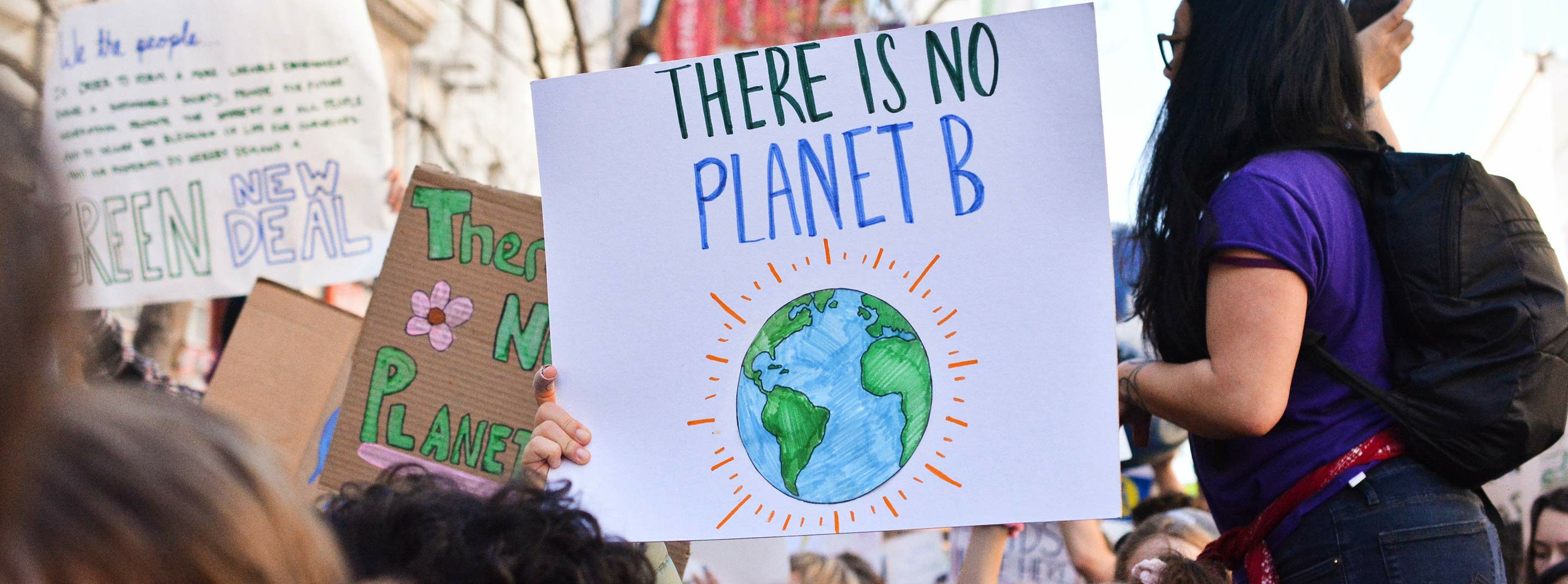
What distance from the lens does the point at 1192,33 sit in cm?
155

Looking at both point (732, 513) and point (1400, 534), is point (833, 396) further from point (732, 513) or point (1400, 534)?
point (1400, 534)

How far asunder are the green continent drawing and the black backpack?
575 mm

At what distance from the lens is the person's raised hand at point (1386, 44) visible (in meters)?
1.71

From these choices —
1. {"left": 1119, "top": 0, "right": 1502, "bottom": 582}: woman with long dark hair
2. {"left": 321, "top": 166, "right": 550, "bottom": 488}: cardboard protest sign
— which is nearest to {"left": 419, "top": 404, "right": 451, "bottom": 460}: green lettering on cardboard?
{"left": 321, "top": 166, "right": 550, "bottom": 488}: cardboard protest sign

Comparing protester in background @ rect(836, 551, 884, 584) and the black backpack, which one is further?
protester in background @ rect(836, 551, 884, 584)

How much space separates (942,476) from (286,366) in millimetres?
1566

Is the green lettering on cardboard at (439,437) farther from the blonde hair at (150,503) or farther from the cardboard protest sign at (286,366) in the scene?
the blonde hair at (150,503)

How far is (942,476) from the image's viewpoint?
1.47 metres

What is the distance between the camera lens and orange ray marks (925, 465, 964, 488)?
1463mm

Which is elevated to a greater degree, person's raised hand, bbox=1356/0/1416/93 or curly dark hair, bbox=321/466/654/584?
person's raised hand, bbox=1356/0/1416/93

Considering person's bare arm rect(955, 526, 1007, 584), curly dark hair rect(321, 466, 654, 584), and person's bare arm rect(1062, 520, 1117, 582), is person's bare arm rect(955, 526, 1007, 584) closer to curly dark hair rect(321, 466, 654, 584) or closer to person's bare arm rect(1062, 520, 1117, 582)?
curly dark hair rect(321, 466, 654, 584)

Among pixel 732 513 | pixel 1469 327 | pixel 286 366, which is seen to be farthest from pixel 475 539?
pixel 286 366

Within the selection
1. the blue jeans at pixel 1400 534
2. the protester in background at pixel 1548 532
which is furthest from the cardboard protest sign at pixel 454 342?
the protester in background at pixel 1548 532

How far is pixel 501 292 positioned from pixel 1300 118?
1190mm
